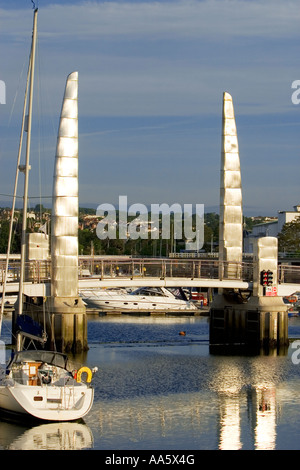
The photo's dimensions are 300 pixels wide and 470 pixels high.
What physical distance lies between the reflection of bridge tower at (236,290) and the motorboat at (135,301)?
3621cm

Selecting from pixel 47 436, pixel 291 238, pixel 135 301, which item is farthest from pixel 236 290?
pixel 291 238

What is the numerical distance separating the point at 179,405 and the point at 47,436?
8.38 meters

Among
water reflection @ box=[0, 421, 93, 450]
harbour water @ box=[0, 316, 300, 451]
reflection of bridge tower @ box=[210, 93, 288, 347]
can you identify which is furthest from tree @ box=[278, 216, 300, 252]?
water reflection @ box=[0, 421, 93, 450]

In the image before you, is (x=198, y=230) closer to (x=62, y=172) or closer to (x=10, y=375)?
(x=62, y=172)

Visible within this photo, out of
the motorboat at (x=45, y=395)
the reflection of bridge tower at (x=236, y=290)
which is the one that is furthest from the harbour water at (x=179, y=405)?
the reflection of bridge tower at (x=236, y=290)

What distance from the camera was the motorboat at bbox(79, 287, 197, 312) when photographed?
103 meters

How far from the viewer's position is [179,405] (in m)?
42.7

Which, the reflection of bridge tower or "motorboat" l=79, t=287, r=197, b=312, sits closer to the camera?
the reflection of bridge tower

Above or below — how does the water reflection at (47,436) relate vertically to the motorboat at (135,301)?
below

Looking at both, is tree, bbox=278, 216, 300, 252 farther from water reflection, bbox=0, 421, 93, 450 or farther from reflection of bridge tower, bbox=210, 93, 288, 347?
water reflection, bbox=0, 421, 93, 450

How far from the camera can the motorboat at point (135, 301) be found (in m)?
103

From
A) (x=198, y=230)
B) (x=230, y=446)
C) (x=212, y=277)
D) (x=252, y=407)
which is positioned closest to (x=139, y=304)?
(x=212, y=277)

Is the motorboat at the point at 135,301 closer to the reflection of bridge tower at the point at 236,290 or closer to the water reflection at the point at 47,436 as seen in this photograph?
the reflection of bridge tower at the point at 236,290

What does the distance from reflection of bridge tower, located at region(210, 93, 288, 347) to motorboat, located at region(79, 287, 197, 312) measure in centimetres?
3621
